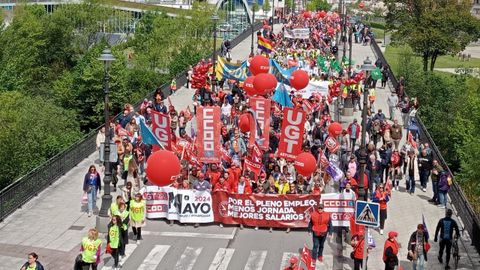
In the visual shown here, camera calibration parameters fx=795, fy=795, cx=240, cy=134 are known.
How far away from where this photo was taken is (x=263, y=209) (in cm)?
2294

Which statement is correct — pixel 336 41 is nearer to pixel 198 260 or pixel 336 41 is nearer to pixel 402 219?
pixel 402 219

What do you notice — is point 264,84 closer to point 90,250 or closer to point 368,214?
point 368,214

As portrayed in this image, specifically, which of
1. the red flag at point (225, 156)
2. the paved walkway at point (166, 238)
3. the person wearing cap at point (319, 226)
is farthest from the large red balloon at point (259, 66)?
the person wearing cap at point (319, 226)

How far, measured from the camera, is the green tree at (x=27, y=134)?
114 ft

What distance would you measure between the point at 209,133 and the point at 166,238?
12.6 ft

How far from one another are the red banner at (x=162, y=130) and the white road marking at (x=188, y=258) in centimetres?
460

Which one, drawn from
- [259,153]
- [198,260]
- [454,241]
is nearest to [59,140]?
[259,153]

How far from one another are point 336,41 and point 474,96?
70.2 feet

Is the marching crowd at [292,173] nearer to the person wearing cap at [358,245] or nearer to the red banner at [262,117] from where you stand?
the person wearing cap at [358,245]

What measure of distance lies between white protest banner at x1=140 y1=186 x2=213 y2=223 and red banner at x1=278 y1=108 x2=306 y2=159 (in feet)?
10.2

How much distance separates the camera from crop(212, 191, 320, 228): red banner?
22.8 metres

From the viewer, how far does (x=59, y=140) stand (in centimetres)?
3972

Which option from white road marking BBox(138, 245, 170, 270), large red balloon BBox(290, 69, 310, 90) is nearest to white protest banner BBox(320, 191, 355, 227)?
white road marking BBox(138, 245, 170, 270)

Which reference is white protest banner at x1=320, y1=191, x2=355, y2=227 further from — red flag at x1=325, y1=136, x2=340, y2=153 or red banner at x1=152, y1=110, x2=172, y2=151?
red banner at x1=152, y1=110, x2=172, y2=151
